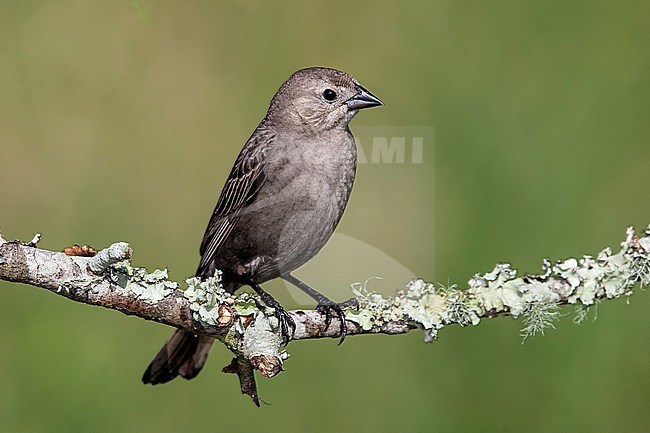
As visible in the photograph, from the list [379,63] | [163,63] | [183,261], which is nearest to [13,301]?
Result: [183,261]

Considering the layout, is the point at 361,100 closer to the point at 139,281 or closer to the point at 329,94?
the point at 329,94

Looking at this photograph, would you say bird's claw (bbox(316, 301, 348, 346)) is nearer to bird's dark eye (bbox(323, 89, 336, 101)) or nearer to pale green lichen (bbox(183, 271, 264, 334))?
pale green lichen (bbox(183, 271, 264, 334))

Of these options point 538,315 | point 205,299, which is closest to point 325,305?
point 538,315

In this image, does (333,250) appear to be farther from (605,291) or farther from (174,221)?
(605,291)

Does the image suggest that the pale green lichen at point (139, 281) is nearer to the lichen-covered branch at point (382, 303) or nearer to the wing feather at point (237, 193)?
the lichen-covered branch at point (382, 303)

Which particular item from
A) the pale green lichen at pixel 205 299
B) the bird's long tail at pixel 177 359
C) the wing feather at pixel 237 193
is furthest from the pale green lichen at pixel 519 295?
the bird's long tail at pixel 177 359

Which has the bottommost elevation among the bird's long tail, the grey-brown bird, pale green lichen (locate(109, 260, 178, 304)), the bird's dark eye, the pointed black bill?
pale green lichen (locate(109, 260, 178, 304))

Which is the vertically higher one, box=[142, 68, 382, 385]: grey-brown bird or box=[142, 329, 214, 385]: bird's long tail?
box=[142, 68, 382, 385]: grey-brown bird

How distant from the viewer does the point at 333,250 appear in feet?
11.5

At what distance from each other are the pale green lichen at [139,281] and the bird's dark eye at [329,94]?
110cm

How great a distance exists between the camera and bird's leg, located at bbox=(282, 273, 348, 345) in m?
2.50

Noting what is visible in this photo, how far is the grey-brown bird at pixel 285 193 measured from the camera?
2920mm

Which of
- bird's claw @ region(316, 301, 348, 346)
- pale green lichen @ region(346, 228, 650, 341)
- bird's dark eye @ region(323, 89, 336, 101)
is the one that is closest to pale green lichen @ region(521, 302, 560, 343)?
pale green lichen @ region(346, 228, 650, 341)

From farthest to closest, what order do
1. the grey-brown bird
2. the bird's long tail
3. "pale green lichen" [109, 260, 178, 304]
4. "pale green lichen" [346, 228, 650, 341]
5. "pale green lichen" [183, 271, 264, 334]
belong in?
the bird's long tail, the grey-brown bird, "pale green lichen" [346, 228, 650, 341], "pale green lichen" [183, 271, 264, 334], "pale green lichen" [109, 260, 178, 304]
